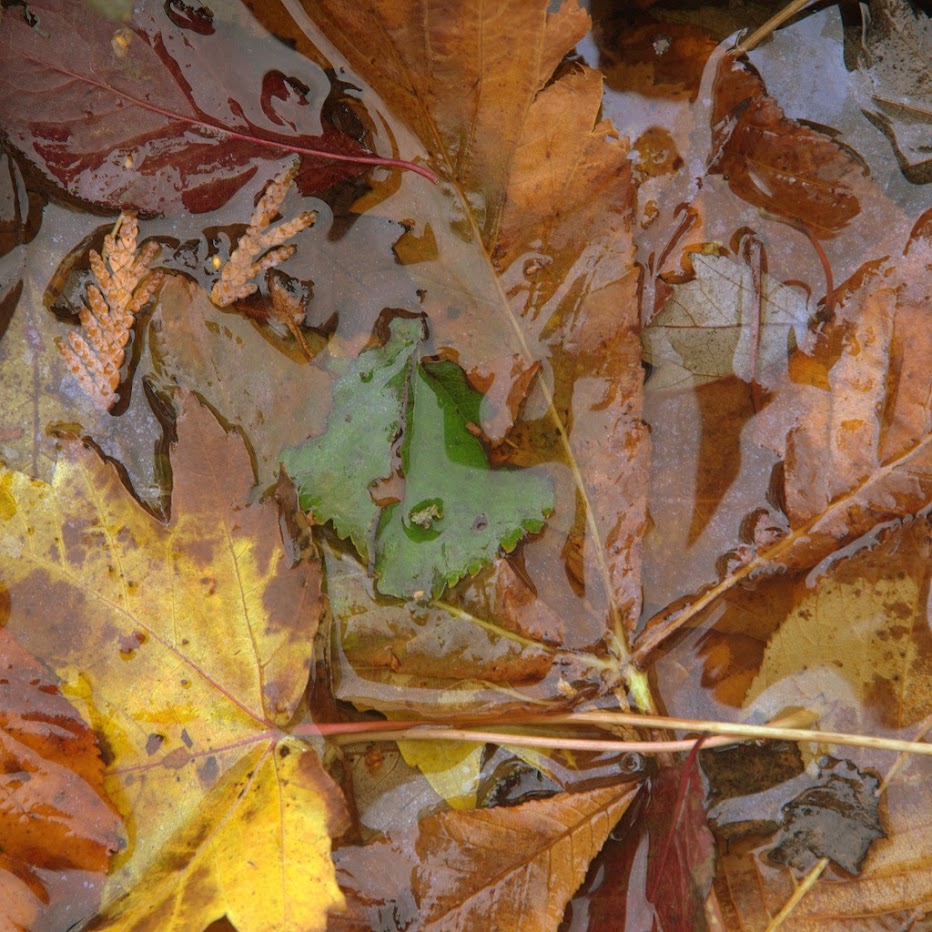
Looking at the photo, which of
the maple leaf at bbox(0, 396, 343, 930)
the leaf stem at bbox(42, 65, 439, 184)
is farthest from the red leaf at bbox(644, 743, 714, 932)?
the leaf stem at bbox(42, 65, 439, 184)

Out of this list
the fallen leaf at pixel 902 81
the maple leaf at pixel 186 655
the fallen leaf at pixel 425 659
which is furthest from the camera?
the fallen leaf at pixel 902 81

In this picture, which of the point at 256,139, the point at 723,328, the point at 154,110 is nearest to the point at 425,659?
the point at 723,328

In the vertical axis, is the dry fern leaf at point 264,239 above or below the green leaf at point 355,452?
above

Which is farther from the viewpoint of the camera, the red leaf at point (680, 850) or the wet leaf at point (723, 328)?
the wet leaf at point (723, 328)

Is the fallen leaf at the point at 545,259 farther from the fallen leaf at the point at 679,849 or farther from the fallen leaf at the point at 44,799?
the fallen leaf at the point at 44,799

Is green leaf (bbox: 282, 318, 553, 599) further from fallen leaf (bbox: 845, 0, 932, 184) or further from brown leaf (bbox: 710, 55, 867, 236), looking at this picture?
fallen leaf (bbox: 845, 0, 932, 184)

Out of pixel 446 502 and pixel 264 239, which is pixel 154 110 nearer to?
pixel 264 239

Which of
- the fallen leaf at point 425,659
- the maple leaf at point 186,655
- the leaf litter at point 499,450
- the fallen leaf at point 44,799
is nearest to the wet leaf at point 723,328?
the leaf litter at point 499,450
